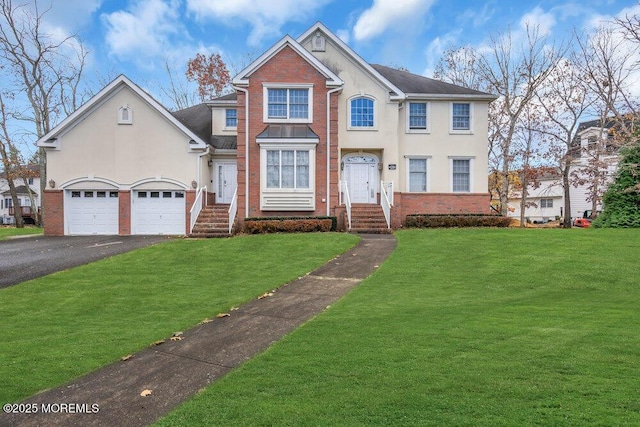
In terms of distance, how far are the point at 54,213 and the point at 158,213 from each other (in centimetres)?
534

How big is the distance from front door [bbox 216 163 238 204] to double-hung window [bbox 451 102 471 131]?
1301cm

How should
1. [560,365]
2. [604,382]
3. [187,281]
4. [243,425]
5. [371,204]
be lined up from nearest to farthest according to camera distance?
[243,425]
[604,382]
[560,365]
[187,281]
[371,204]

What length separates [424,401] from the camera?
4.15 m

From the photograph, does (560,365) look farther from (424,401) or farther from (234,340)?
(234,340)

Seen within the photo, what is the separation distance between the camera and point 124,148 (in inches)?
876

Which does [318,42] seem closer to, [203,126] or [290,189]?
[290,189]

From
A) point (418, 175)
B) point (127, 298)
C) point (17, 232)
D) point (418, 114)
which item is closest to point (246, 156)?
point (418, 175)

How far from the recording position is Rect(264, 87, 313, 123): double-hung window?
22.1m

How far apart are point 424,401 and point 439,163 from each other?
70.0ft

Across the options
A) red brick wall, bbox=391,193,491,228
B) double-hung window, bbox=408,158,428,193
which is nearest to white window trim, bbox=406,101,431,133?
double-hung window, bbox=408,158,428,193

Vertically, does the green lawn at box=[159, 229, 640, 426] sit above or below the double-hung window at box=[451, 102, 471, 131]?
below

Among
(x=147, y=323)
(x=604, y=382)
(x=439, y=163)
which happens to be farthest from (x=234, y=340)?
(x=439, y=163)

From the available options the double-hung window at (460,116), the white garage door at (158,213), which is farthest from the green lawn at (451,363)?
the double-hung window at (460,116)

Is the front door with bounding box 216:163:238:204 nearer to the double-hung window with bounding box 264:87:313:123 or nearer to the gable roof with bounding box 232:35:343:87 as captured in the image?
the double-hung window with bounding box 264:87:313:123
